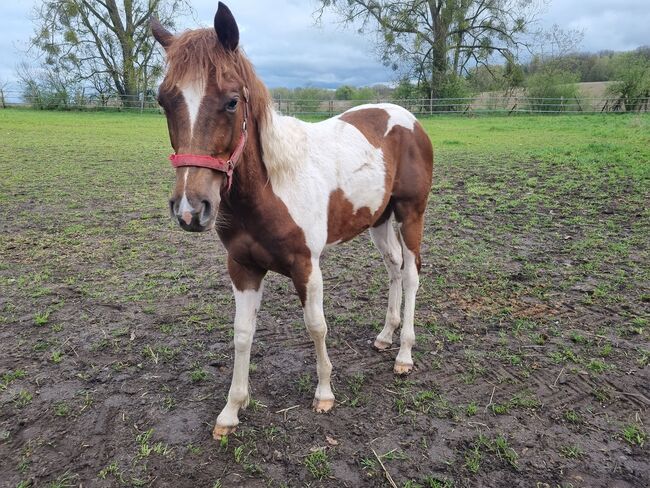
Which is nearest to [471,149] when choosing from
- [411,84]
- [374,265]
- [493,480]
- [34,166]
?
[374,265]

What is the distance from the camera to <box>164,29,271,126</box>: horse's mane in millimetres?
1999

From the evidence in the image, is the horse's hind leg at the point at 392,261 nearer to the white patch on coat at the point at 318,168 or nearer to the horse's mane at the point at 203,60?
the white patch on coat at the point at 318,168

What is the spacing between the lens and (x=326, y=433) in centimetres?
269

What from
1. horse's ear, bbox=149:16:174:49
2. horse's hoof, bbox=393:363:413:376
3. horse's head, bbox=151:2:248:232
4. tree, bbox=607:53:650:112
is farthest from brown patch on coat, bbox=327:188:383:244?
tree, bbox=607:53:650:112

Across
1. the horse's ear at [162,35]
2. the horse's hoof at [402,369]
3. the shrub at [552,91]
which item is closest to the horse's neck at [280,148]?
the horse's ear at [162,35]

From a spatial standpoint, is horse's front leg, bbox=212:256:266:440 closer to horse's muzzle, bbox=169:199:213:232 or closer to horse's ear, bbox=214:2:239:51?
horse's muzzle, bbox=169:199:213:232

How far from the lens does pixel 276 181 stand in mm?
2547

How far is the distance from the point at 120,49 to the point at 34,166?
25.3m

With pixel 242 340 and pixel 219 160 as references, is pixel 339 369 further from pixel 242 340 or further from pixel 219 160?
pixel 219 160

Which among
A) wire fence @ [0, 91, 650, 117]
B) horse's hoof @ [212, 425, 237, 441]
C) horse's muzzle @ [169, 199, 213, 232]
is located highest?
wire fence @ [0, 91, 650, 117]

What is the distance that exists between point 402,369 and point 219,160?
208 cm

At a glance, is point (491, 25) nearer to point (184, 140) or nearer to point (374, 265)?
point (374, 265)

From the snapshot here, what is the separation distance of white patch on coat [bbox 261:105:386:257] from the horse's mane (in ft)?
1.17

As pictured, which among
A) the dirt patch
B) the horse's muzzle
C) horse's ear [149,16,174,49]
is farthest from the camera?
the dirt patch
